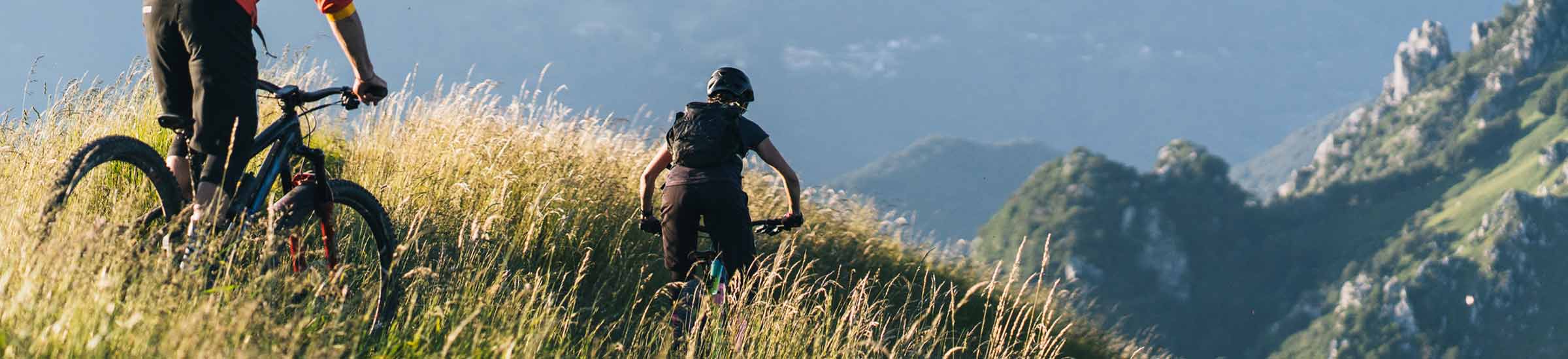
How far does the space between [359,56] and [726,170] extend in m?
2.15

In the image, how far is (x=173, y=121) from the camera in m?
3.64

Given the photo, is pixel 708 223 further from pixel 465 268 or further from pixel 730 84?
pixel 465 268

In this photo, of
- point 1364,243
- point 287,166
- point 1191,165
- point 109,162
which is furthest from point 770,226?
point 1364,243

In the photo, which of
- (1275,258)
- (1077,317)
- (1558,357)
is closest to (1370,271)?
(1275,258)

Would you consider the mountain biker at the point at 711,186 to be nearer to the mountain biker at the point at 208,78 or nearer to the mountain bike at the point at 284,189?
the mountain bike at the point at 284,189

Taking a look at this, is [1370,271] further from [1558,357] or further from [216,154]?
[216,154]

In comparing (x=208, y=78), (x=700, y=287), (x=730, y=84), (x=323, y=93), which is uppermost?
(x=730, y=84)

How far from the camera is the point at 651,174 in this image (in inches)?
239

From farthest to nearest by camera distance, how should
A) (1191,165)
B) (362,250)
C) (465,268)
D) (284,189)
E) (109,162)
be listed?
(1191,165) < (362,250) < (465,268) < (284,189) < (109,162)

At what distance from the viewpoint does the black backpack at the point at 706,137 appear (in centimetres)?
571

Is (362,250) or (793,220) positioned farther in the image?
(793,220)

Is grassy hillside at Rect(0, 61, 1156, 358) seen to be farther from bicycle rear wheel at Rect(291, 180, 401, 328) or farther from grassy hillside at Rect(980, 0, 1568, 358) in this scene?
grassy hillside at Rect(980, 0, 1568, 358)

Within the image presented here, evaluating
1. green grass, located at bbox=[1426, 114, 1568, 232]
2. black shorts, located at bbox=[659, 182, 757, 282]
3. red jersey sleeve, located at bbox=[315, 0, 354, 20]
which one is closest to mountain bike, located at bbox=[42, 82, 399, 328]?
red jersey sleeve, located at bbox=[315, 0, 354, 20]

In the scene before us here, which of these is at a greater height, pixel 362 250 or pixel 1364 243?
pixel 1364 243
